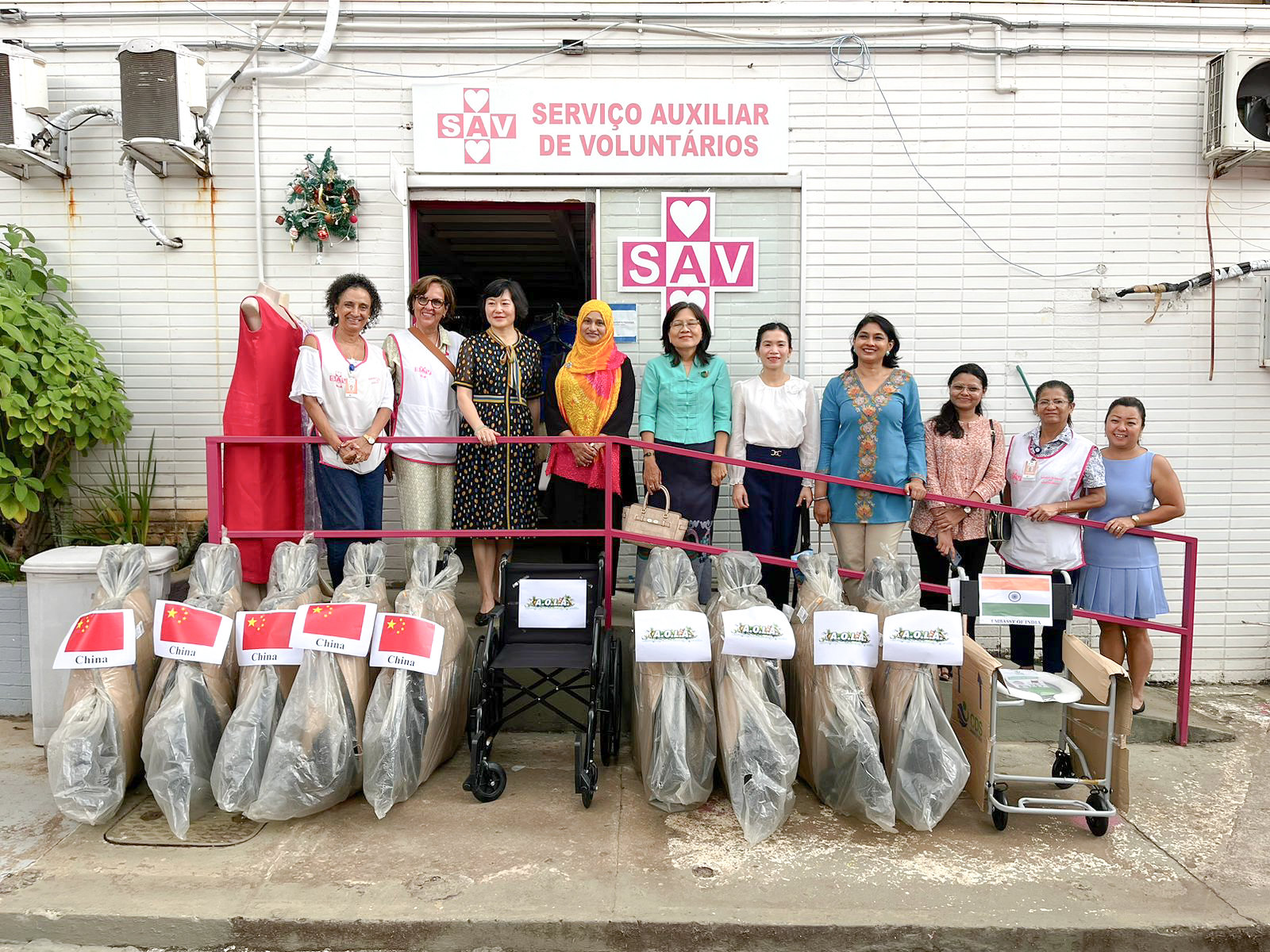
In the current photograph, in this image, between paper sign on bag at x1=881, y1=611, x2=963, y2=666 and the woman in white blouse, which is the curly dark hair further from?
paper sign on bag at x1=881, y1=611, x2=963, y2=666

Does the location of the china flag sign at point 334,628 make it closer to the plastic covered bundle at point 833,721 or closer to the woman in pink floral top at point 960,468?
the plastic covered bundle at point 833,721

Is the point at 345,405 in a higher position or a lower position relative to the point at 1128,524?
higher

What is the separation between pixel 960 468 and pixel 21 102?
5.48 meters

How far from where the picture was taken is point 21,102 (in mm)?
4836

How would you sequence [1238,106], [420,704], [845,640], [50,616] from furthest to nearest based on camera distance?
[1238,106] < [50,616] < [420,704] < [845,640]

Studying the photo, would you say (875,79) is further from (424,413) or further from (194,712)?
(194,712)

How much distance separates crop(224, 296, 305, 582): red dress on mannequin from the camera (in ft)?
14.0

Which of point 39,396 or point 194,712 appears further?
point 39,396

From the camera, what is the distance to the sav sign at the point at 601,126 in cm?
517

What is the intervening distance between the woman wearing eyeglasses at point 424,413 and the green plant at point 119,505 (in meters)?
1.78

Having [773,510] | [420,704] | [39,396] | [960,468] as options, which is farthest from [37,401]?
[960,468]

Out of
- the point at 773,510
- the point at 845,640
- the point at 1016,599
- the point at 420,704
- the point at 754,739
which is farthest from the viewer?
the point at 773,510

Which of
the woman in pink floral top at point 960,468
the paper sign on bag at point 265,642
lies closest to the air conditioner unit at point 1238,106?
the woman in pink floral top at point 960,468

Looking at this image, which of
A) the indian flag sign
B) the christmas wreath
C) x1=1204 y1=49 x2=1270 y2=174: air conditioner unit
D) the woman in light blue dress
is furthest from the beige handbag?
x1=1204 y1=49 x2=1270 y2=174: air conditioner unit
